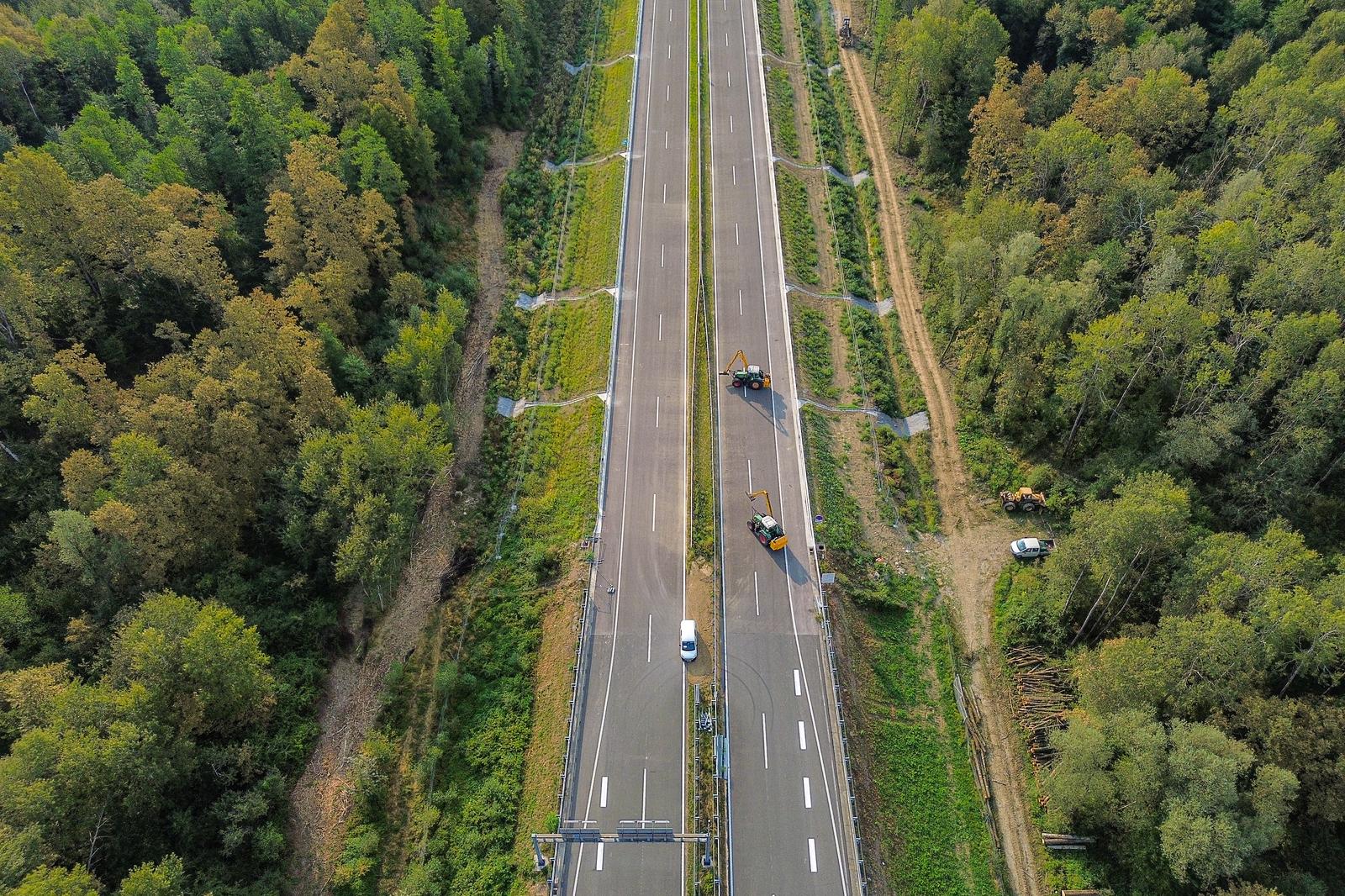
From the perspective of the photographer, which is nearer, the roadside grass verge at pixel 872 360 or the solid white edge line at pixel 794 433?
the solid white edge line at pixel 794 433

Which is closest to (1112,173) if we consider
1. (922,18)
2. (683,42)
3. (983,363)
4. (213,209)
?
(983,363)

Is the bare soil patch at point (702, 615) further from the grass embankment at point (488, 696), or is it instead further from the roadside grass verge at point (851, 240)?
the roadside grass verge at point (851, 240)

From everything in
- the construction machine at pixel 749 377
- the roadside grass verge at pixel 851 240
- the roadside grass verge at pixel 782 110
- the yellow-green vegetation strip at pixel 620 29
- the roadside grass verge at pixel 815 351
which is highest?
the yellow-green vegetation strip at pixel 620 29

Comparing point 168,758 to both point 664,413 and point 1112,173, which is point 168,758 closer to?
point 664,413

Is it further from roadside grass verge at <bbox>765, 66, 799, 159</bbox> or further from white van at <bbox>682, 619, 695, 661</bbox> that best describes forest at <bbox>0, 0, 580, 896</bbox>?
roadside grass verge at <bbox>765, 66, 799, 159</bbox>

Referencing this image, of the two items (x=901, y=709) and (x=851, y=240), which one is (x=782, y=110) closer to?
(x=851, y=240)

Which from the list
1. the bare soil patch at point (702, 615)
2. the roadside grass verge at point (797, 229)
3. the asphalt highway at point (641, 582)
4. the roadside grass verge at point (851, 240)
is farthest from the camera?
the roadside grass verge at point (851, 240)

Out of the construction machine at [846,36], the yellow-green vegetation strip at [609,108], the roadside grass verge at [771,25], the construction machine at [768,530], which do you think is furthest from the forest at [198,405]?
the construction machine at [846,36]
